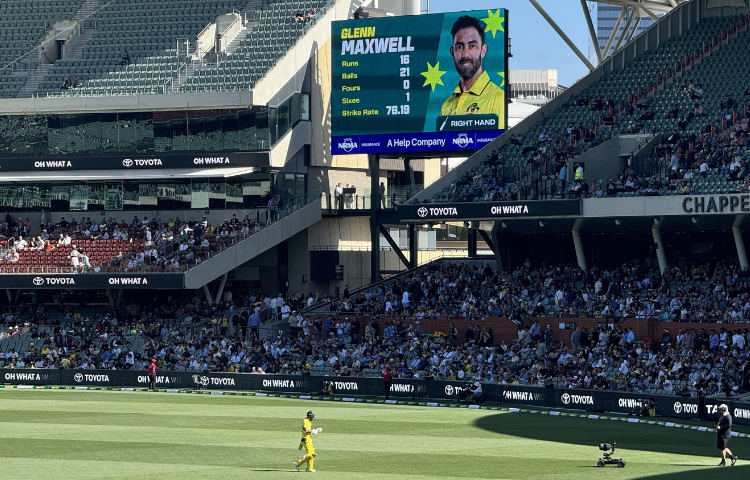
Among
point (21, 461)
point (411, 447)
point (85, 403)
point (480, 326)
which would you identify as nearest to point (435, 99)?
point (480, 326)

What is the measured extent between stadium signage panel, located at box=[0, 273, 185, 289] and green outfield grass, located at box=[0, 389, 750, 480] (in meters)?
12.1

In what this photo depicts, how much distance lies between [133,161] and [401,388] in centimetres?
2071

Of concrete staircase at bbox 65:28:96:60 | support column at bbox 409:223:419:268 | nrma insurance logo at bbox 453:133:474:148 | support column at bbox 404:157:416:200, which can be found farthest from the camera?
concrete staircase at bbox 65:28:96:60

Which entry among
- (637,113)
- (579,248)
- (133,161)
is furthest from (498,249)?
(133,161)

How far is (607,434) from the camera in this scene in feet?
106

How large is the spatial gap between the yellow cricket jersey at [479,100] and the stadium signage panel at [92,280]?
1392 centimetres

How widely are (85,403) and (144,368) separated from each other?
8362 millimetres

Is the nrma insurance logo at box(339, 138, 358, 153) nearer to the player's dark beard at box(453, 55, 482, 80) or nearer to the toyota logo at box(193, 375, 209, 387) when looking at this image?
the player's dark beard at box(453, 55, 482, 80)

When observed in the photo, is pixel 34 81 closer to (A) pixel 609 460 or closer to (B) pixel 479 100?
(B) pixel 479 100

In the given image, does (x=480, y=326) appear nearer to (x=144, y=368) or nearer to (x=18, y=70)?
(x=144, y=368)

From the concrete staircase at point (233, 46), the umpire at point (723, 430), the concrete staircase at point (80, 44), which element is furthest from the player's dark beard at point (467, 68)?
the umpire at point (723, 430)

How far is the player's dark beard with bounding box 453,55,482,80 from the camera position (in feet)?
167

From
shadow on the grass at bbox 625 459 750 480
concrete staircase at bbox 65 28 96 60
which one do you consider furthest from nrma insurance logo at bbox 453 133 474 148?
shadow on the grass at bbox 625 459 750 480

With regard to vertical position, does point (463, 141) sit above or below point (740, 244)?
above
